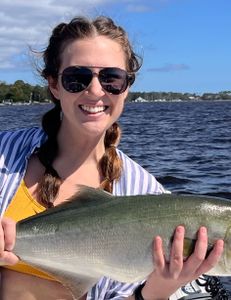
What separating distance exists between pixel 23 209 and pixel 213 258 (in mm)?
1486

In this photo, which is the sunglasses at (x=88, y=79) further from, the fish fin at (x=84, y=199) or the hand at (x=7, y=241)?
the hand at (x=7, y=241)

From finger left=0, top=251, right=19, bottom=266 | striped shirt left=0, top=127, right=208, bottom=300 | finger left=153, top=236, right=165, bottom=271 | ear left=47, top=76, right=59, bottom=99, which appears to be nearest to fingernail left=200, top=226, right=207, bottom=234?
finger left=153, top=236, right=165, bottom=271

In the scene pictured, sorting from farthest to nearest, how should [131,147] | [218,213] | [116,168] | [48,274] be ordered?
[131,147], [116,168], [48,274], [218,213]

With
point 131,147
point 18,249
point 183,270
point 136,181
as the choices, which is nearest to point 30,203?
point 18,249

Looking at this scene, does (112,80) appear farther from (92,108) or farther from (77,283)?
(77,283)

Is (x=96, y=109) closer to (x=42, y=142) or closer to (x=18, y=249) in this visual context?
(x=42, y=142)

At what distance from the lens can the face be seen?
16.1 ft

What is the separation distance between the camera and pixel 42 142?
17.4ft

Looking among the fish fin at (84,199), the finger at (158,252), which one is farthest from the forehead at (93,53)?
the finger at (158,252)

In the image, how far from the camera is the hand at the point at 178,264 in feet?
13.9

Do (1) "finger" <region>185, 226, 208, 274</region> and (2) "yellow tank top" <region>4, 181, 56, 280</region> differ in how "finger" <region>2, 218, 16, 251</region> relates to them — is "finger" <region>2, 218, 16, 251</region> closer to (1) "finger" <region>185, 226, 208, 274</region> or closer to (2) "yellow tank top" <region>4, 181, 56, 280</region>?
(2) "yellow tank top" <region>4, 181, 56, 280</region>

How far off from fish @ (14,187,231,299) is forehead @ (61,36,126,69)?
104 cm

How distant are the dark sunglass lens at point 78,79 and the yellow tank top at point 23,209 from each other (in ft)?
2.79

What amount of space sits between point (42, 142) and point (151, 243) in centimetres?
145
